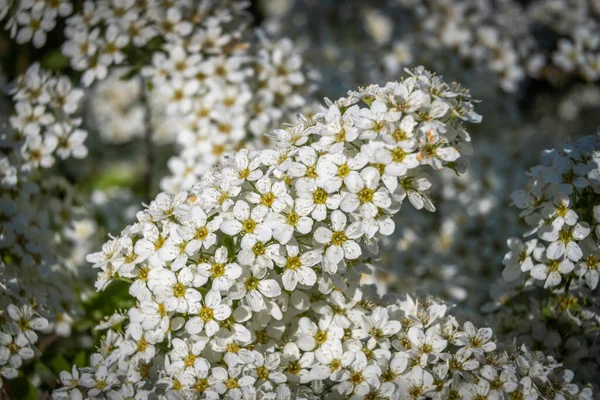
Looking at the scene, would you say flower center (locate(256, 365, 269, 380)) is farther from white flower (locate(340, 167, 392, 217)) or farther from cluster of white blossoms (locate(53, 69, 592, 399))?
white flower (locate(340, 167, 392, 217))

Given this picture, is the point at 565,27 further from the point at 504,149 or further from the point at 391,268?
the point at 391,268

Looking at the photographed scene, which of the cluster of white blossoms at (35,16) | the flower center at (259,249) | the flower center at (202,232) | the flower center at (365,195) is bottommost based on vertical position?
the flower center at (259,249)

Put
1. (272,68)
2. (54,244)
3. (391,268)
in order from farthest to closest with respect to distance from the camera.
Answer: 1. (391,268)
2. (272,68)
3. (54,244)

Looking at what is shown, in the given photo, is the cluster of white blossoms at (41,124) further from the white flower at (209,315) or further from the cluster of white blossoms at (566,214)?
the cluster of white blossoms at (566,214)

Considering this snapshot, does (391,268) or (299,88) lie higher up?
(299,88)

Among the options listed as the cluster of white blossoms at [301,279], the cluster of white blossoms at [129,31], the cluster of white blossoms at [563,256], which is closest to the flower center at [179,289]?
the cluster of white blossoms at [301,279]

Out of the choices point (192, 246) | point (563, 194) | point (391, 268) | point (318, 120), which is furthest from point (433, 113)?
point (391, 268)
